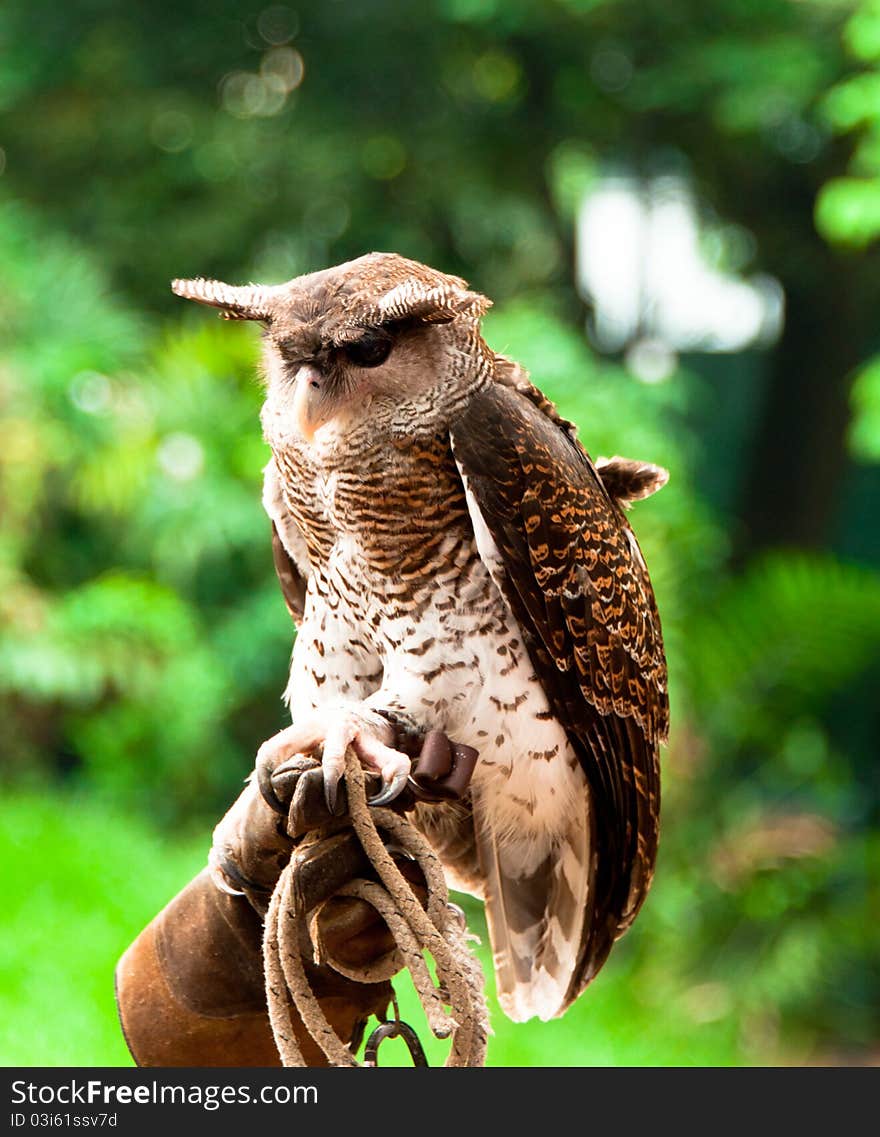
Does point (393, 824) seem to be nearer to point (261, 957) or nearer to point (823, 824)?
point (261, 957)

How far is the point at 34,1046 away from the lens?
3.44 m

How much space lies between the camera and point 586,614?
181 cm

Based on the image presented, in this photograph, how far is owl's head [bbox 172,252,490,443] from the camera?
5.14ft

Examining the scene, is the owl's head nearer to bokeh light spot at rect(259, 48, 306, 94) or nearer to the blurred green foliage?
the blurred green foliage

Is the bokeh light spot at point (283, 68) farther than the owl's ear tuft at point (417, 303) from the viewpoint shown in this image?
Yes

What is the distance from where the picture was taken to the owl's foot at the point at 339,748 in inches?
53.3

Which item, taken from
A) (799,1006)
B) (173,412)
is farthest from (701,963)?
(173,412)

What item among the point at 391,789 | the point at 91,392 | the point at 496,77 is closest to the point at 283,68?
the point at 496,77

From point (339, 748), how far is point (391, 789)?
0.10 m

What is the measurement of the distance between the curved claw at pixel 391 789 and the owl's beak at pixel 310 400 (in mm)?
470

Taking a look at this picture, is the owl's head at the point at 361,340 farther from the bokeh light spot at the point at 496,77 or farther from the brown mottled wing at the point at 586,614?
the bokeh light spot at the point at 496,77

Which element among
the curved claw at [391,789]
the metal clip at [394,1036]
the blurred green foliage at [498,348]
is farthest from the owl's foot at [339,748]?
the blurred green foliage at [498,348]

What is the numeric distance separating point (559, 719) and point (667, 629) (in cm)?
320

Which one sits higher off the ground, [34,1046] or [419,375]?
[419,375]
